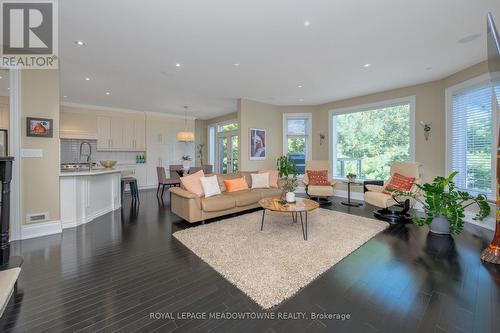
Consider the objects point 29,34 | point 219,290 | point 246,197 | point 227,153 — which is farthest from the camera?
point 227,153

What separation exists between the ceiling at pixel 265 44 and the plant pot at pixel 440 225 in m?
2.57

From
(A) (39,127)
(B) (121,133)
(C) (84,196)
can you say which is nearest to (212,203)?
(C) (84,196)

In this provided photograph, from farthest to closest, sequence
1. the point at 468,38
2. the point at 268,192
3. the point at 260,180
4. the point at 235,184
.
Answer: the point at 260,180 → the point at 268,192 → the point at 235,184 → the point at 468,38

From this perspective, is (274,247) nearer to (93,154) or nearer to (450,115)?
(450,115)

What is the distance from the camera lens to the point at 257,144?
6453 millimetres

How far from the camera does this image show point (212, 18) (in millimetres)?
2498

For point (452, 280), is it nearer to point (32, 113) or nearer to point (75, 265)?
point (75, 265)

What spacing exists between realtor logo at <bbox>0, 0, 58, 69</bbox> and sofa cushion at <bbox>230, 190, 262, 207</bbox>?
11.5ft

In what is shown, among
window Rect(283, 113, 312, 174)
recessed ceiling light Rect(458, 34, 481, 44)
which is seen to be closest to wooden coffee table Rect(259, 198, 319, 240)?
recessed ceiling light Rect(458, 34, 481, 44)

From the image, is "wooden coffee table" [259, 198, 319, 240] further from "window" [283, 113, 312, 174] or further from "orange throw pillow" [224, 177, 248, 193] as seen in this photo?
"window" [283, 113, 312, 174]

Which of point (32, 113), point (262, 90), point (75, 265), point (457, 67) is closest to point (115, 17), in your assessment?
point (32, 113)

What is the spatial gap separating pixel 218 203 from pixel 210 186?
1.29 feet

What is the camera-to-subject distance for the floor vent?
124 inches

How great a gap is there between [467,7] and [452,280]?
112 inches
